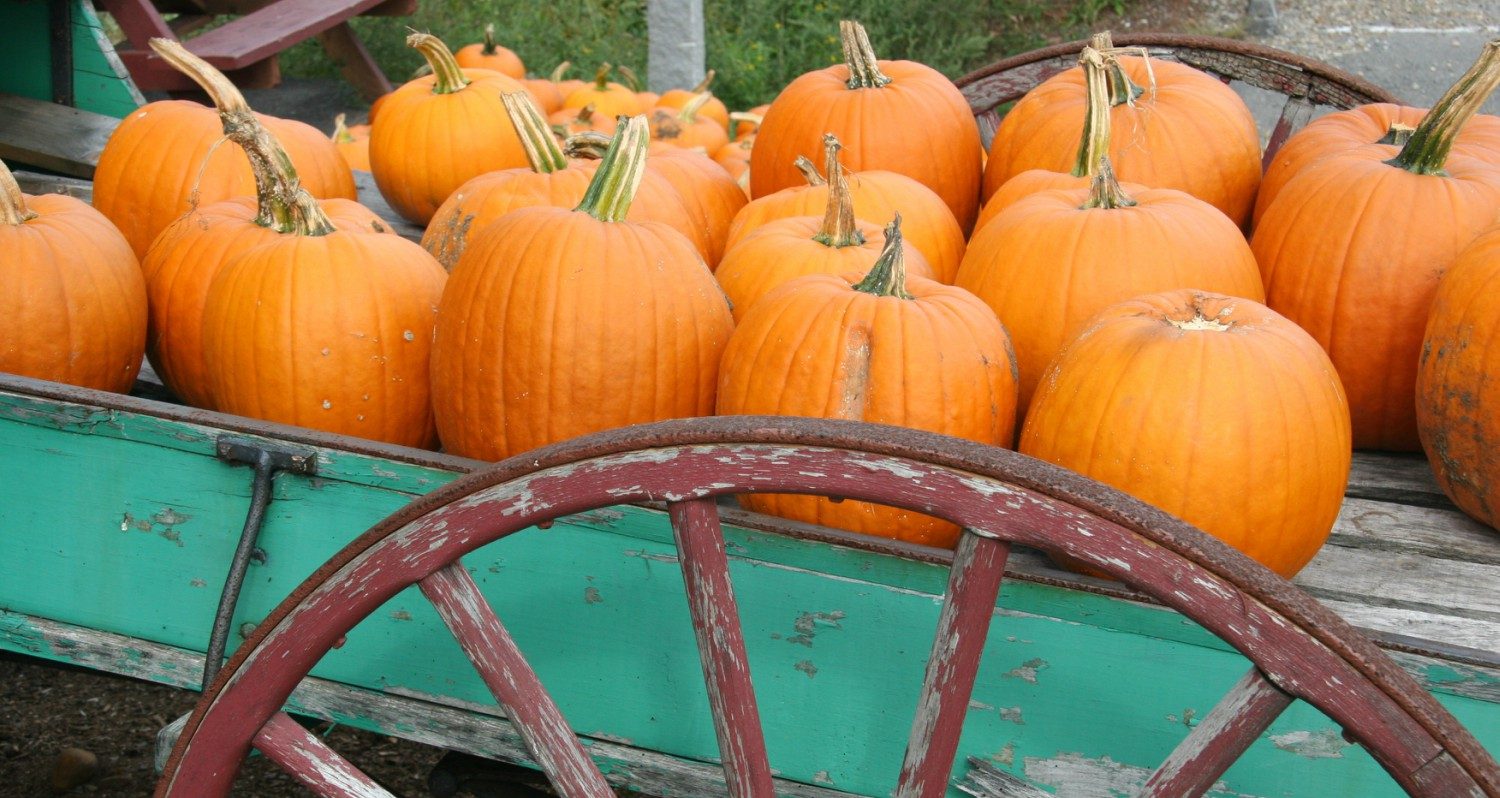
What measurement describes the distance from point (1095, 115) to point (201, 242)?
136cm

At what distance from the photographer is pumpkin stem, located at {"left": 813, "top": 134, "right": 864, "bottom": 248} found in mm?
1755

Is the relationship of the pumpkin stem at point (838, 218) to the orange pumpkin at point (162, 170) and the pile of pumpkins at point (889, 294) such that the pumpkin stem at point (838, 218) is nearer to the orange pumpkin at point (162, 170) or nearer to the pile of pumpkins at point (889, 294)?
the pile of pumpkins at point (889, 294)

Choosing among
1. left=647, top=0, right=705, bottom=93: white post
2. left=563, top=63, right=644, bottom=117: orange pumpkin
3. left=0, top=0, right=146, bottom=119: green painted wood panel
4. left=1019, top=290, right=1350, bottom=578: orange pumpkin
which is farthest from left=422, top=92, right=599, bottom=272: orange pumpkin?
left=647, top=0, right=705, bottom=93: white post

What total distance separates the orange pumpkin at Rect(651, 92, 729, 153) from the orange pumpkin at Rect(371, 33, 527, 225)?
1.17 meters

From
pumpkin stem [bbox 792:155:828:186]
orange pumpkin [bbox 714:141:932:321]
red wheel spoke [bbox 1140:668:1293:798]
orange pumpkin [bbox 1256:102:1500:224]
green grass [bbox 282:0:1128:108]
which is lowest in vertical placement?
green grass [bbox 282:0:1128:108]

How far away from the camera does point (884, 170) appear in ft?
7.26

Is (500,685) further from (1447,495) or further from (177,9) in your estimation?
(177,9)

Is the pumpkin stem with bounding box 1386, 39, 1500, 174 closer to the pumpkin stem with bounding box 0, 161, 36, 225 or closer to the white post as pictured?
the pumpkin stem with bounding box 0, 161, 36, 225

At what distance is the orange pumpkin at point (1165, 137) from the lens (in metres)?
2.14

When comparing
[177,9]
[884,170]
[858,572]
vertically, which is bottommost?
[177,9]

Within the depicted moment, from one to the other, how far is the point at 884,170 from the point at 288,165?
0.98 metres

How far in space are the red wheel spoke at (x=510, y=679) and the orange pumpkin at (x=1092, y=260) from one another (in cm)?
84

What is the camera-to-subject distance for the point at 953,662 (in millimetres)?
1050

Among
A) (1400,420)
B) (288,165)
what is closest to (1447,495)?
(1400,420)
